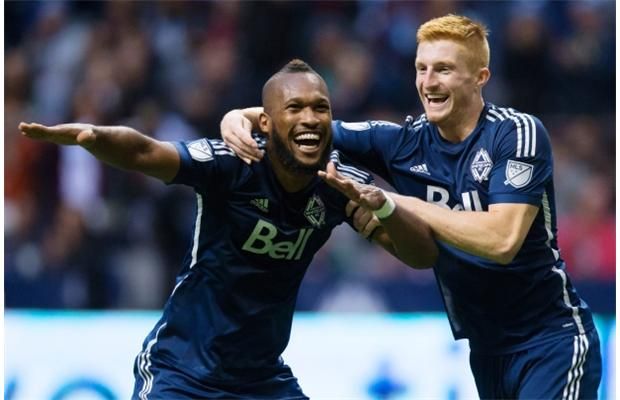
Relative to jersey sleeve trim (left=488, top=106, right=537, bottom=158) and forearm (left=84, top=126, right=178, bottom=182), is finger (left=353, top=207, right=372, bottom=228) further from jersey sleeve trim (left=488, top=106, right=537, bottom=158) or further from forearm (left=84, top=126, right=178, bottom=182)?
forearm (left=84, top=126, right=178, bottom=182)

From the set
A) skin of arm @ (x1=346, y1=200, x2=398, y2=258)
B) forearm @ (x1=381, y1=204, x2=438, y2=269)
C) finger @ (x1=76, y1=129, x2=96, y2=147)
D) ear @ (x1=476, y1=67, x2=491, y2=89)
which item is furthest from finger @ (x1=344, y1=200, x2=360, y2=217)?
finger @ (x1=76, y1=129, x2=96, y2=147)

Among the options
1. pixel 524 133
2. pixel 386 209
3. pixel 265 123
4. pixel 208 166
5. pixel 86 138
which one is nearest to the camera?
pixel 86 138

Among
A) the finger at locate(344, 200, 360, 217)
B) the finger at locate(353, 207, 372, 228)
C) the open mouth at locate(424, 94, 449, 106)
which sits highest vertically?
the open mouth at locate(424, 94, 449, 106)

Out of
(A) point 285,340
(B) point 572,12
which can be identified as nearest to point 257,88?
(B) point 572,12

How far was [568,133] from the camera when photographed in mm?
11797

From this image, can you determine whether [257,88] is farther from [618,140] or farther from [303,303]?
[618,140]

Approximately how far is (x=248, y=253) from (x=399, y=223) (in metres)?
0.77

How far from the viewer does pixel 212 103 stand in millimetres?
11867

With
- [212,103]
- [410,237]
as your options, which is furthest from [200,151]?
[212,103]

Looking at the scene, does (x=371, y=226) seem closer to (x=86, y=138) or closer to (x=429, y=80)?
(x=429, y=80)

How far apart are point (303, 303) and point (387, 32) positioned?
3.03 m

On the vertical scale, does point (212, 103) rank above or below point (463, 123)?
above

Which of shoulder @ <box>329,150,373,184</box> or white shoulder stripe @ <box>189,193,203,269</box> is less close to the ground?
shoulder @ <box>329,150,373,184</box>

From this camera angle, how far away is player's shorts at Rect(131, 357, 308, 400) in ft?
19.7
